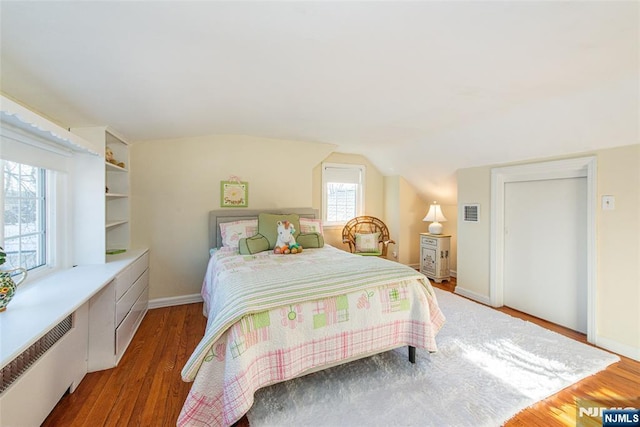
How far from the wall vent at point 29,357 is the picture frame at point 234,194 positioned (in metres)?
2.10

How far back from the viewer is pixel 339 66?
69.2 inches

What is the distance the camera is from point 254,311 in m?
1.57

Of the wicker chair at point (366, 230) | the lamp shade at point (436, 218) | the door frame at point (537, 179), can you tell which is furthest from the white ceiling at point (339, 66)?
the wicker chair at point (366, 230)

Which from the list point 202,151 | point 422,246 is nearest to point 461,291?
point 422,246

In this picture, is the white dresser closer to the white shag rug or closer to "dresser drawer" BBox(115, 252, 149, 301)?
"dresser drawer" BBox(115, 252, 149, 301)

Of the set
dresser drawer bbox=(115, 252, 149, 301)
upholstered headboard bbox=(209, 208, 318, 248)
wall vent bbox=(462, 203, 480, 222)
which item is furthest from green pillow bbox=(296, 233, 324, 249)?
wall vent bbox=(462, 203, 480, 222)

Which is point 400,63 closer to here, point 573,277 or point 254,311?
point 254,311

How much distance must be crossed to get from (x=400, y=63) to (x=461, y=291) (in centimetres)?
336

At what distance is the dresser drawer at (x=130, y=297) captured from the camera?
2227mm

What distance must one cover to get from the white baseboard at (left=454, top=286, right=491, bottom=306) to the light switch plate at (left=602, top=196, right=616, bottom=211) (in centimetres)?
162

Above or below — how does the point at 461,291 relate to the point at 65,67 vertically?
below

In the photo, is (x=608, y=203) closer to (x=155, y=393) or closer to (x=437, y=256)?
(x=437, y=256)

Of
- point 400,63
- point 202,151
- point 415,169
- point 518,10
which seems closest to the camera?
point 518,10

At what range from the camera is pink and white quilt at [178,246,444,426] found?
1.48m
